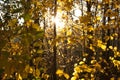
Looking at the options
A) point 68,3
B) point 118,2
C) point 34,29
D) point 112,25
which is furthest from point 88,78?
point 34,29

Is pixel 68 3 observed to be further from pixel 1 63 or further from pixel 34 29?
pixel 1 63

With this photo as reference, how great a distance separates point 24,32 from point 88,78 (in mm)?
3179

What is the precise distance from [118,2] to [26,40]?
255 centimetres

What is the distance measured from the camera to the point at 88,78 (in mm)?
4418

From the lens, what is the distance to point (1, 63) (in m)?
1.28

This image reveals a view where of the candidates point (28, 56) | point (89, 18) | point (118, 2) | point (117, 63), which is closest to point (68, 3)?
point (89, 18)

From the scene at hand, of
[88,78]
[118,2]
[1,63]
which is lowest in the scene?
[88,78]

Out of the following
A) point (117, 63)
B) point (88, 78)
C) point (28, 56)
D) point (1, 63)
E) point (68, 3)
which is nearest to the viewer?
point (1, 63)

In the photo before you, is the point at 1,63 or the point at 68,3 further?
Result: the point at 68,3

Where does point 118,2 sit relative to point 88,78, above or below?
above

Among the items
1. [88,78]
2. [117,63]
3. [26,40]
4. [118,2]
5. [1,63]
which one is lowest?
[88,78]

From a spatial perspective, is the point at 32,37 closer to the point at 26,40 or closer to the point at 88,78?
the point at 26,40

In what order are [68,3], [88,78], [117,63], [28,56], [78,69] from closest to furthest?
[28,56] < [68,3] < [78,69] < [117,63] < [88,78]

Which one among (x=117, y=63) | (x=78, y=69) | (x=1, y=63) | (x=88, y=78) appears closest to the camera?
(x=1, y=63)
